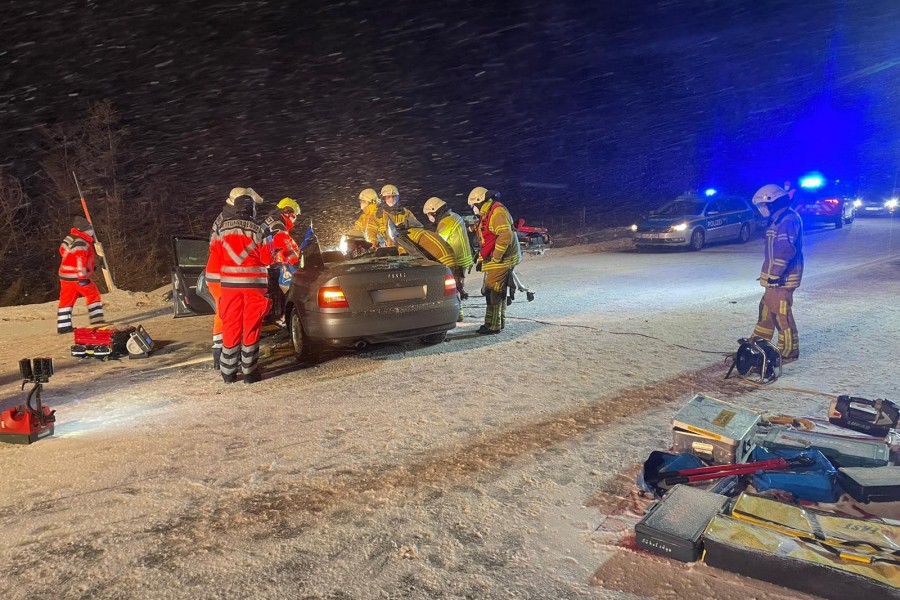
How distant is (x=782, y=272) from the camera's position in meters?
6.18

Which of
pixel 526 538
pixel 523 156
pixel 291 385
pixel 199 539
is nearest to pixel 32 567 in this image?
pixel 199 539

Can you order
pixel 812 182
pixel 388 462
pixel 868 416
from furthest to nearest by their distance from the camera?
pixel 812 182, pixel 868 416, pixel 388 462

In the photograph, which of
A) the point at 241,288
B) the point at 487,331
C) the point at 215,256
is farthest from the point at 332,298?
the point at 487,331

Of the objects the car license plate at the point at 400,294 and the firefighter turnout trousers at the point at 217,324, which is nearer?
the firefighter turnout trousers at the point at 217,324

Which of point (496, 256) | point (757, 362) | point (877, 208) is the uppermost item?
point (877, 208)

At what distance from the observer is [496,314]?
25.6ft

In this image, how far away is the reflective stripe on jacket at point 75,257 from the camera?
8633 millimetres

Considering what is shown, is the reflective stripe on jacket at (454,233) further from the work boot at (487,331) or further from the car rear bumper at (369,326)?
the car rear bumper at (369,326)

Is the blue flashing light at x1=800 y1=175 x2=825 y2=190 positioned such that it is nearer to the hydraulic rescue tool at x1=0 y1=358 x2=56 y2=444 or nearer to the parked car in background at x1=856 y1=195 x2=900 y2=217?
the parked car in background at x1=856 y1=195 x2=900 y2=217

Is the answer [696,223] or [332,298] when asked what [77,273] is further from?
[696,223]

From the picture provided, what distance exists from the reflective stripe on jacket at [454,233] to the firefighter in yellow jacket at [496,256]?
446mm

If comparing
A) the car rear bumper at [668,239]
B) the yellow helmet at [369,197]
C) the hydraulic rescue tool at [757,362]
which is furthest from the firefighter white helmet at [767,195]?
the car rear bumper at [668,239]

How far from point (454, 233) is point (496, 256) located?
858mm

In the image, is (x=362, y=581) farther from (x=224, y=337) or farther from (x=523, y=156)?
(x=523, y=156)
